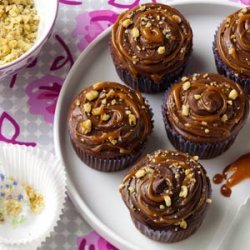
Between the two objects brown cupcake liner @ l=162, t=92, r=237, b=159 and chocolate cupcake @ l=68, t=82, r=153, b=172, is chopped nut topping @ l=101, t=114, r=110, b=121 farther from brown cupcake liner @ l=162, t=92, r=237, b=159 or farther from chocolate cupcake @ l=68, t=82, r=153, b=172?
brown cupcake liner @ l=162, t=92, r=237, b=159

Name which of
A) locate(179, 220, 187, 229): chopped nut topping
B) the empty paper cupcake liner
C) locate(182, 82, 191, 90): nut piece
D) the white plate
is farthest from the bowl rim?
locate(179, 220, 187, 229): chopped nut topping

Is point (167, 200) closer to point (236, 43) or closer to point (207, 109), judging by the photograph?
point (207, 109)

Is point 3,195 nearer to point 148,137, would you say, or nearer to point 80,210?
point 80,210

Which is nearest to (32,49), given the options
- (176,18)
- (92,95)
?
(92,95)

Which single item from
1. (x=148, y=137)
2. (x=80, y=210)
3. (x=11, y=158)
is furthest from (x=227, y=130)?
(x=11, y=158)

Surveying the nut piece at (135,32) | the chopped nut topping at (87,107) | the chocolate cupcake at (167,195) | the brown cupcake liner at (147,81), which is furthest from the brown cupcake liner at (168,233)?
the nut piece at (135,32)

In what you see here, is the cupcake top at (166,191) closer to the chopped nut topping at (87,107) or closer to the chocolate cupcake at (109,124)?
the chocolate cupcake at (109,124)
